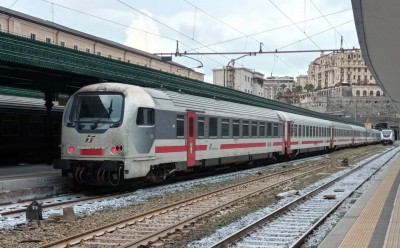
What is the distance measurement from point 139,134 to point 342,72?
9006 centimetres

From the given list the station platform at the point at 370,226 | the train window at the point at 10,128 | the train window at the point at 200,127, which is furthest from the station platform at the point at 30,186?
the train window at the point at 10,128

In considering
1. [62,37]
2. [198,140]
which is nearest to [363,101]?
[62,37]

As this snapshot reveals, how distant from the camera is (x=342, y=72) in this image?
97688mm

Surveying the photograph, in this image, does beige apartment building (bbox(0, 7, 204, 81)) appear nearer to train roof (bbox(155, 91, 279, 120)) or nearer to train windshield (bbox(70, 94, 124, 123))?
train roof (bbox(155, 91, 279, 120))

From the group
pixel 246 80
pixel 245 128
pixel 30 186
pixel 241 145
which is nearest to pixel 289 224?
pixel 30 186

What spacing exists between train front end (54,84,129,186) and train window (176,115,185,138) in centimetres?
302

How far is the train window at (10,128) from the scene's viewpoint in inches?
882

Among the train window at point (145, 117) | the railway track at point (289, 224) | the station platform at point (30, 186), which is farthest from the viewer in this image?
the train window at point (145, 117)

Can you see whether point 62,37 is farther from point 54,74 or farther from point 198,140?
point 198,140

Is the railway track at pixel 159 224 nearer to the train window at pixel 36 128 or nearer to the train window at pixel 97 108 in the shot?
the train window at pixel 97 108

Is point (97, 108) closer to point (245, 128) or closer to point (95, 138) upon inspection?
point (95, 138)

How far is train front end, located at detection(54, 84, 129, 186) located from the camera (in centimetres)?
1324

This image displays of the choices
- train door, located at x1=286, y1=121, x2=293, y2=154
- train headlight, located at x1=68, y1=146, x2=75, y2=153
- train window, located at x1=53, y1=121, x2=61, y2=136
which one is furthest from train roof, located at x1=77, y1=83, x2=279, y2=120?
train window, located at x1=53, y1=121, x2=61, y2=136

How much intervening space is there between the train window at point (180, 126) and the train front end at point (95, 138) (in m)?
3.02
